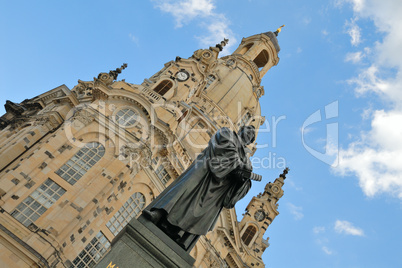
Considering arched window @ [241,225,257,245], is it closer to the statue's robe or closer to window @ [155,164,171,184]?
window @ [155,164,171,184]

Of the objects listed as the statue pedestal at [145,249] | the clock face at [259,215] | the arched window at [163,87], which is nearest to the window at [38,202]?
the arched window at [163,87]

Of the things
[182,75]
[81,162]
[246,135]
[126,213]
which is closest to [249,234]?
[182,75]

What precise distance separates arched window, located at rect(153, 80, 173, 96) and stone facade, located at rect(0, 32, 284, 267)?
78 millimetres

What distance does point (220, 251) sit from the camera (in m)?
28.1

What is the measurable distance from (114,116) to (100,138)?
1816 mm

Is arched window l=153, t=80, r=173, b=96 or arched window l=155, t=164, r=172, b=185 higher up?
arched window l=153, t=80, r=173, b=96

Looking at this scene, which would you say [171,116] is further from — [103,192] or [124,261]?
[124,261]

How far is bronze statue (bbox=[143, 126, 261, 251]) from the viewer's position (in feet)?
20.7

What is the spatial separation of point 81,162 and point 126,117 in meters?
4.32

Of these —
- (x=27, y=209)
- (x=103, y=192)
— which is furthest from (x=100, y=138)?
(x=27, y=209)

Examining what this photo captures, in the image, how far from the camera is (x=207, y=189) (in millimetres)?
6883

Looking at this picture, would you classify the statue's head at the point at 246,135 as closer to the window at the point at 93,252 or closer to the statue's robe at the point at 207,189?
the statue's robe at the point at 207,189

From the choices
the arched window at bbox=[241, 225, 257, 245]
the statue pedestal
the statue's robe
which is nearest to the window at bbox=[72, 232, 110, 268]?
the statue's robe

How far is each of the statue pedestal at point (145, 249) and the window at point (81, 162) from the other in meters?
15.3
